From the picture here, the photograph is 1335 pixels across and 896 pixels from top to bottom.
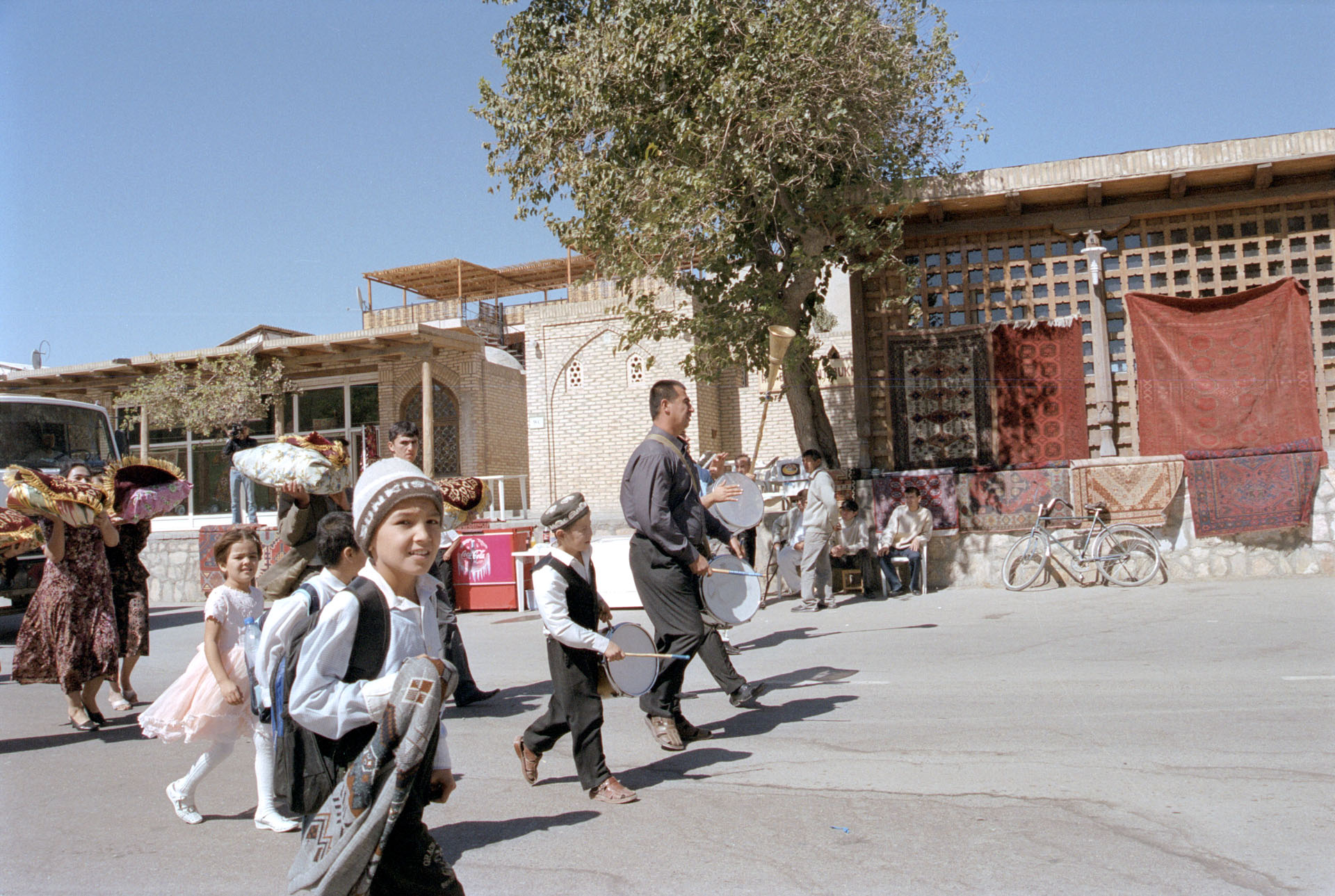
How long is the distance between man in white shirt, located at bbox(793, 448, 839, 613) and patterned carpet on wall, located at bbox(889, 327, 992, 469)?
1.98m

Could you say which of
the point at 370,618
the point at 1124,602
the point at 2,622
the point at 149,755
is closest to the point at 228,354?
the point at 2,622

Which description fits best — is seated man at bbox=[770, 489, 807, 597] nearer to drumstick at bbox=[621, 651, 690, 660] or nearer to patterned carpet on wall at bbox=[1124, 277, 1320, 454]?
patterned carpet on wall at bbox=[1124, 277, 1320, 454]

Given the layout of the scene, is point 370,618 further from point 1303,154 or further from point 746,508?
point 1303,154

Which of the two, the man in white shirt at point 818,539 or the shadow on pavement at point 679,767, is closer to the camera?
the shadow on pavement at point 679,767

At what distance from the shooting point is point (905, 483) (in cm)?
1153

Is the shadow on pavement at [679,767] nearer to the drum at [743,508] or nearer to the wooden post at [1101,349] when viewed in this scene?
the drum at [743,508]

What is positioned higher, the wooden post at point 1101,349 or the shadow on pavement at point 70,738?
the wooden post at point 1101,349

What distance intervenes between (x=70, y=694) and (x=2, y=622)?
11.2 meters

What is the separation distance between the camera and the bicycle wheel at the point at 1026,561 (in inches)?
425

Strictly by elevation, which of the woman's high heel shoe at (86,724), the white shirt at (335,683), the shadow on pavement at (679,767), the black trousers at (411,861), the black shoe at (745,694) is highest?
the white shirt at (335,683)

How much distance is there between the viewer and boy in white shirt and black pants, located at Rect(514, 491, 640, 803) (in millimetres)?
4363

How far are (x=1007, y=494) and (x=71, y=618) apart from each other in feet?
30.5

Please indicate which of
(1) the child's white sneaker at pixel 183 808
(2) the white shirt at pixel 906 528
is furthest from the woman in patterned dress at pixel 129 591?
(2) the white shirt at pixel 906 528

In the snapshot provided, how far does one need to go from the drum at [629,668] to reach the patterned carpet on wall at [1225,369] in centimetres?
876
